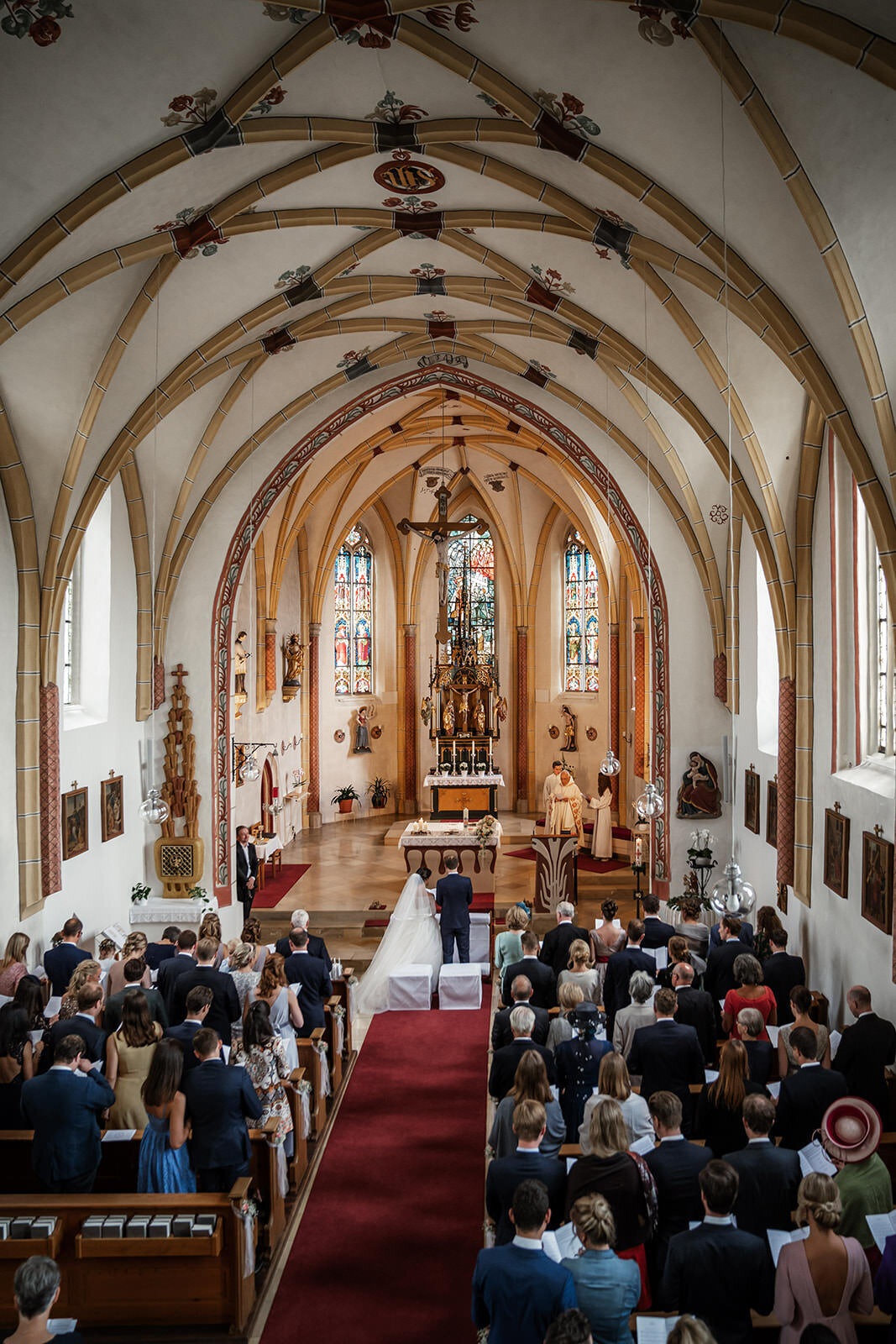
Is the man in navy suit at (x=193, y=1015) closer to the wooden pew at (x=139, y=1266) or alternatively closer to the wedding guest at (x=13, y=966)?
the wooden pew at (x=139, y=1266)

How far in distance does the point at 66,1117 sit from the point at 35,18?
6931mm

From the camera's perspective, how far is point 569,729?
85.1 ft

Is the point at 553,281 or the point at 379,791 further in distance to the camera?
the point at 379,791

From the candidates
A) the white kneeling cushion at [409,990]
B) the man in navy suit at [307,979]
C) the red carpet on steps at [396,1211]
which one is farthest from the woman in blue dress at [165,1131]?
the white kneeling cushion at [409,990]

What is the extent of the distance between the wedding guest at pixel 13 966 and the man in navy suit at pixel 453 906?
5335 mm

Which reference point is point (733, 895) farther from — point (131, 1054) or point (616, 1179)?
point (131, 1054)

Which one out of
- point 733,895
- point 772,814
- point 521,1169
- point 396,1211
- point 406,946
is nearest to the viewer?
point 521,1169

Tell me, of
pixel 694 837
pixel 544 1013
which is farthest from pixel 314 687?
pixel 544 1013

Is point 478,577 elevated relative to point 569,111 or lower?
→ lower

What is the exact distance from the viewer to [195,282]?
38.2ft

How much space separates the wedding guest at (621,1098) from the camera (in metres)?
5.59

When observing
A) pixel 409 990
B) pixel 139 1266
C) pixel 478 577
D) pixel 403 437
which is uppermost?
pixel 403 437

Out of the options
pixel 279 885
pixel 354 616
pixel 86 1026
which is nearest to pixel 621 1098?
pixel 86 1026


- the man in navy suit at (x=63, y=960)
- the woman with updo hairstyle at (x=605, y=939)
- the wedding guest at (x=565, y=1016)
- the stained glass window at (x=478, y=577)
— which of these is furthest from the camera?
the stained glass window at (x=478, y=577)
